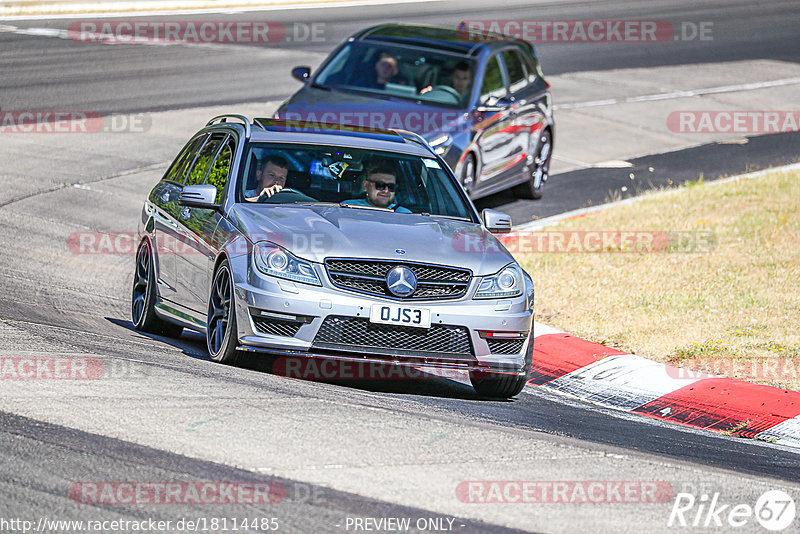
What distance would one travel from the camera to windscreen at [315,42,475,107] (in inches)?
571

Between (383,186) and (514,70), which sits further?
(514,70)

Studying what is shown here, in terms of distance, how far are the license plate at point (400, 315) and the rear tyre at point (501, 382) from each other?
2.89 feet

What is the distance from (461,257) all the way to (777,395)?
2521 mm

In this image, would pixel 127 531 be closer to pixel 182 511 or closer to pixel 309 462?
pixel 182 511

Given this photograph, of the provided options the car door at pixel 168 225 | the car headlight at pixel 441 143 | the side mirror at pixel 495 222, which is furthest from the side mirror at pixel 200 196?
the car headlight at pixel 441 143

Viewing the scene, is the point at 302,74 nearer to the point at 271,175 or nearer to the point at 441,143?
the point at 441,143

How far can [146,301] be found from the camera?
936cm

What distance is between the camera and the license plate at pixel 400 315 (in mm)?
7445

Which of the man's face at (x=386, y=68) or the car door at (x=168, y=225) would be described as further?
the man's face at (x=386, y=68)

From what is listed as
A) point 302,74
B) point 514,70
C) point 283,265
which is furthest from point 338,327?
point 514,70

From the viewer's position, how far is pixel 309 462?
5.53 meters

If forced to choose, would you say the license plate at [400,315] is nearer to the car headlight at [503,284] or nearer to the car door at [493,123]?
the car headlight at [503,284]

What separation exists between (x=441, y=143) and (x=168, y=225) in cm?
494

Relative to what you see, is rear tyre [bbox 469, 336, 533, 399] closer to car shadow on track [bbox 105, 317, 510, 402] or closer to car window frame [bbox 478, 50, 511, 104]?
car shadow on track [bbox 105, 317, 510, 402]
